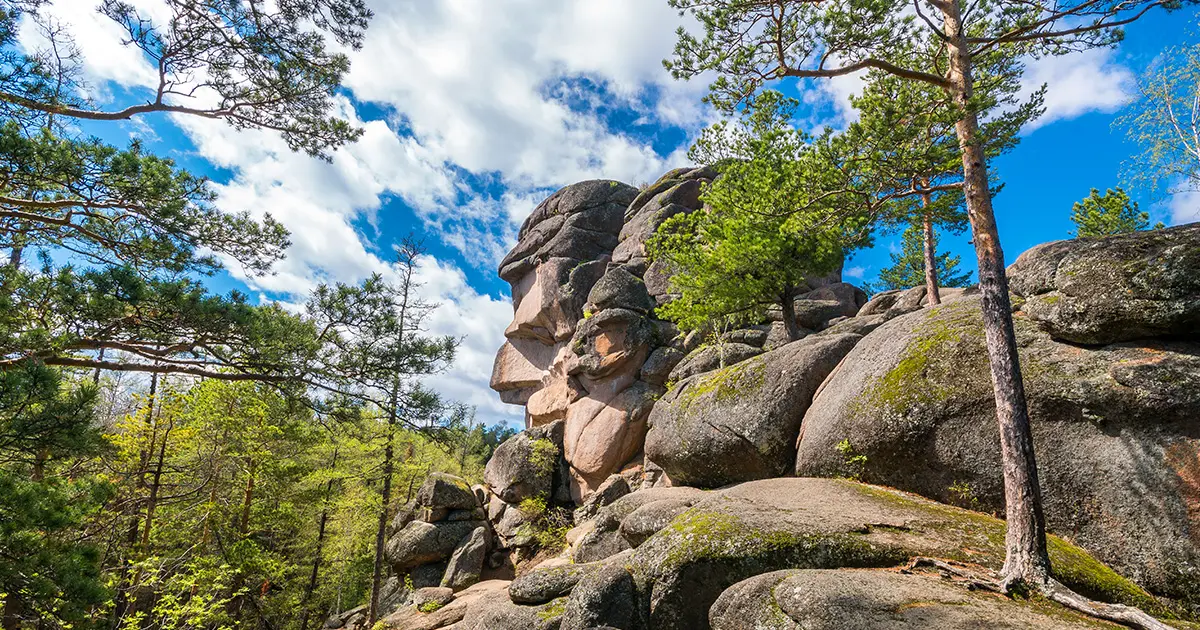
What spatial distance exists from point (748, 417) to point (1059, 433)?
5.66 meters

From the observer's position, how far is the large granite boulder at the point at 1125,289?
262 inches

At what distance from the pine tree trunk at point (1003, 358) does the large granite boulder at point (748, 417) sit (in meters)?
4.70

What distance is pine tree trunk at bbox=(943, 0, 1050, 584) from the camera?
566cm

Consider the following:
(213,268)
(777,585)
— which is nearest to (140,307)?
(213,268)

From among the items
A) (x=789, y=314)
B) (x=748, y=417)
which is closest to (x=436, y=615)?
(x=748, y=417)

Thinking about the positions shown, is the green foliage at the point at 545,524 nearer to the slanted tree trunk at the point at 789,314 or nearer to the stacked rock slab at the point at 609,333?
the stacked rock slab at the point at 609,333

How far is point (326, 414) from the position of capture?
10414 mm

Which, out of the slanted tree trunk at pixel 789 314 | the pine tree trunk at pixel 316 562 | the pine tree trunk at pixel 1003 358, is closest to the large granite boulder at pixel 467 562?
the pine tree trunk at pixel 316 562

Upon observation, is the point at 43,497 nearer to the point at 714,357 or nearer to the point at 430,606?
the point at 430,606

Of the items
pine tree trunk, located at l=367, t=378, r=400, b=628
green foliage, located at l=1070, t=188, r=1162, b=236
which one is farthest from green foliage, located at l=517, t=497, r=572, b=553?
green foliage, located at l=1070, t=188, r=1162, b=236

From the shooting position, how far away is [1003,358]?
6477mm

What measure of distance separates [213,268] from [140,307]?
1.57 metres

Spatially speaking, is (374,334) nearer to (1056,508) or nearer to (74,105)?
(74,105)

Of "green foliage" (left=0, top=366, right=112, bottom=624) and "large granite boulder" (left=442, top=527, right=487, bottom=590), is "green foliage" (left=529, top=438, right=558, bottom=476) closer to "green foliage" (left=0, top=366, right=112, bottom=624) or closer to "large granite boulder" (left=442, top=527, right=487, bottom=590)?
"large granite boulder" (left=442, top=527, right=487, bottom=590)
